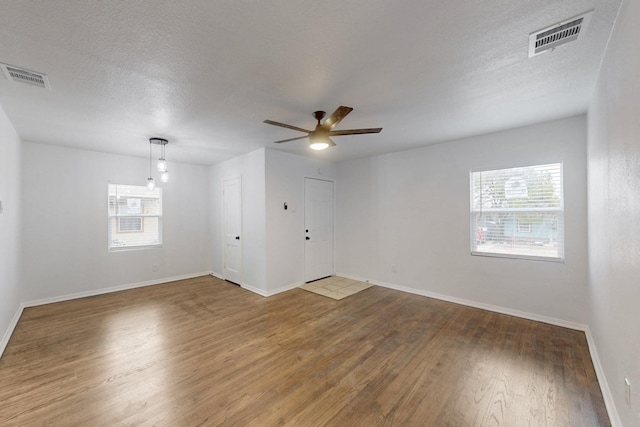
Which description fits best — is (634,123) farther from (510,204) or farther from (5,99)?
(5,99)

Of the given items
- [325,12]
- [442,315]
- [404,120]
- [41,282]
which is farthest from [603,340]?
[41,282]

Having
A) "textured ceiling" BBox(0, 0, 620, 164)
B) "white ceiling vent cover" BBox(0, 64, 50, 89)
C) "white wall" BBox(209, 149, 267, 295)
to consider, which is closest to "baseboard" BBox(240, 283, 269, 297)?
"white wall" BBox(209, 149, 267, 295)

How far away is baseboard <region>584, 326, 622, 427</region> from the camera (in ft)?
5.69

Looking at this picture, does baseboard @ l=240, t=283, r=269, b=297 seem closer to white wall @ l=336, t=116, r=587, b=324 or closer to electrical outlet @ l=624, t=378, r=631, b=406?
white wall @ l=336, t=116, r=587, b=324

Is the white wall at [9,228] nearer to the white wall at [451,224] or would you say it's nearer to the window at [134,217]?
the window at [134,217]

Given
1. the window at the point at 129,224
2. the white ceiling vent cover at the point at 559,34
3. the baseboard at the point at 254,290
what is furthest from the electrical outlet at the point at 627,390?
the window at the point at 129,224

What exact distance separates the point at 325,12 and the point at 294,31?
0.25 metres

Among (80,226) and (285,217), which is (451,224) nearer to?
(285,217)

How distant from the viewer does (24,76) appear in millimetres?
2148

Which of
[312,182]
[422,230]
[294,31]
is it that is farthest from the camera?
[312,182]

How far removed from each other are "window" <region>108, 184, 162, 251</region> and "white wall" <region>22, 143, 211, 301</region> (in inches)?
4.4

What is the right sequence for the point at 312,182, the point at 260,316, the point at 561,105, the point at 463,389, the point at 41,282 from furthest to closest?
the point at 312,182
the point at 41,282
the point at 260,316
the point at 561,105
the point at 463,389

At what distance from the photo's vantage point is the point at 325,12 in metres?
1.51

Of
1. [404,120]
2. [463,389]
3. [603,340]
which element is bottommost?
[463,389]
